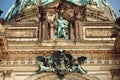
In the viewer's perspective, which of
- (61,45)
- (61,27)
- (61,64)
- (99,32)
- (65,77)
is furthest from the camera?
(99,32)

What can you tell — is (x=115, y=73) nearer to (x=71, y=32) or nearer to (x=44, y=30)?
(x=71, y=32)

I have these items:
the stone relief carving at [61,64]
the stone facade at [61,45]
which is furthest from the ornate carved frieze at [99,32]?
the stone relief carving at [61,64]

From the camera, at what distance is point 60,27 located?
1917 cm

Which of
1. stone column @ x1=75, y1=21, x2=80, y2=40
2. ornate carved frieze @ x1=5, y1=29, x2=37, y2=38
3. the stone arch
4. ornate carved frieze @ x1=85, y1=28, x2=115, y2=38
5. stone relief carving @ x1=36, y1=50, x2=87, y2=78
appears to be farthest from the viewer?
ornate carved frieze @ x1=5, y1=29, x2=37, y2=38

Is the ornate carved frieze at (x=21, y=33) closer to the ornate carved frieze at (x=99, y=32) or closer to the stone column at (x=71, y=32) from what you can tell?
the stone column at (x=71, y=32)

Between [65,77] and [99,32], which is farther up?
[99,32]

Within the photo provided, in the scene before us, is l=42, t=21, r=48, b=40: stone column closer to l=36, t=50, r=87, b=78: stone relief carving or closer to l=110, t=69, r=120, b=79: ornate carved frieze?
l=36, t=50, r=87, b=78: stone relief carving

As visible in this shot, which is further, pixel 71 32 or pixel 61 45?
pixel 71 32

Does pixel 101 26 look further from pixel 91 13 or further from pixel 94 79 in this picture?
pixel 91 13

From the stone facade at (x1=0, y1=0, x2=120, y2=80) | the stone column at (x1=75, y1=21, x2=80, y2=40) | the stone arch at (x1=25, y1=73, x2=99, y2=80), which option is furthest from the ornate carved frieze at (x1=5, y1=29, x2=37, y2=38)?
the stone arch at (x1=25, y1=73, x2=99, y2=80)

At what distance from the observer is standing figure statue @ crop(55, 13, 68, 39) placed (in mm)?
19000

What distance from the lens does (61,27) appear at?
19.2 m

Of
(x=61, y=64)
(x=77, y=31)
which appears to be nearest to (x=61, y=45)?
(x=61, y=64)

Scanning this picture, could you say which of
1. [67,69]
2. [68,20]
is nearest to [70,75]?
[67,69]
